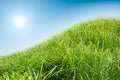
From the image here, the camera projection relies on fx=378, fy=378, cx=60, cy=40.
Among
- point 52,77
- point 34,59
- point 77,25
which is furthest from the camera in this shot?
point 77,25

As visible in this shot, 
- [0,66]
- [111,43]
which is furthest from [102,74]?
[111,43]

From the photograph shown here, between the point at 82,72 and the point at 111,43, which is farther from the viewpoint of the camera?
the point at 111,43

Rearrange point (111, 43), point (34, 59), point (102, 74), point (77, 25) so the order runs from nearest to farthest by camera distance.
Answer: point (102, 74)
point (34, 59)
point (111, 43)
point (77, 25)

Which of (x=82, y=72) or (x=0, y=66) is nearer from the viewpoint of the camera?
(x=82, y=72)

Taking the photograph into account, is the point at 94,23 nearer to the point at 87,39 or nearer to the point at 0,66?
the point at 87,39

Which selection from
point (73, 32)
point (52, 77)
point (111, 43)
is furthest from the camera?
point (73, 32)

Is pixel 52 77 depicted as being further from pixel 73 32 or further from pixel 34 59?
pixel 73 32

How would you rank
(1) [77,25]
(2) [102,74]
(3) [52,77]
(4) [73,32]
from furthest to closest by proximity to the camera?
(1) [77,25], (4) [73,32], (3) [52,77], (2) [102,74]

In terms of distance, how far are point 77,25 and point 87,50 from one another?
2.87 m

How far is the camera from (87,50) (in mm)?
3701

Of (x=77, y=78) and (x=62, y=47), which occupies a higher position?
(x=62, y=47)

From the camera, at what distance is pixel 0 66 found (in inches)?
158

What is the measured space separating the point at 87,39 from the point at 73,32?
1.68 feet

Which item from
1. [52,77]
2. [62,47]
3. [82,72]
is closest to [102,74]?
[82,72]
